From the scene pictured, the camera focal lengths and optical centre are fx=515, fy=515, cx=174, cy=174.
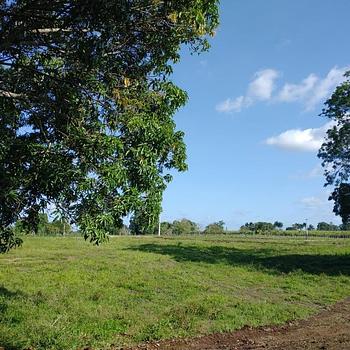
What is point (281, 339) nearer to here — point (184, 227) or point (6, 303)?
point (6, 303)

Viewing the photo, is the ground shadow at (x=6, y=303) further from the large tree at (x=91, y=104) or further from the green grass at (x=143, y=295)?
the large tree at (x=91, y=104)

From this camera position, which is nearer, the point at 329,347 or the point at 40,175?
the point at 40,175

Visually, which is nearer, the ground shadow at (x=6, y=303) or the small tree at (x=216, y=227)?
the ground shadow at (x=6, y=303)

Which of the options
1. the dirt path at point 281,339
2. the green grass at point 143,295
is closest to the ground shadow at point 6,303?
the green grass at point 143,295

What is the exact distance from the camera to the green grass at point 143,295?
12539 millimetres

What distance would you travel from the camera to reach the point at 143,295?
1800 centimetres

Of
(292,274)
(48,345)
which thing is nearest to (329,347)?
(48,345)

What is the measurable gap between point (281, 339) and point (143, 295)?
6642 millimetres

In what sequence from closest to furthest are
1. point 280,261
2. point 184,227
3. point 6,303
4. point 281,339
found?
1. point 281,339
2. point 6,303
3. point 280,261
4. point 184,227

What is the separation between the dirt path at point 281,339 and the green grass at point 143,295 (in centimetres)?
57

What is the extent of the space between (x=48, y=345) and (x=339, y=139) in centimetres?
2554

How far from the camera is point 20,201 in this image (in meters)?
8.80

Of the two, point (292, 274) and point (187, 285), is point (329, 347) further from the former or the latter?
point (292, 274)

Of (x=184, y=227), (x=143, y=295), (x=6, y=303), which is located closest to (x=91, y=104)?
(x=6, y=303)
